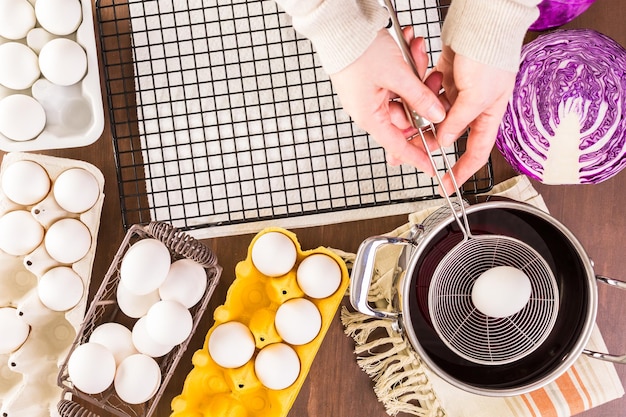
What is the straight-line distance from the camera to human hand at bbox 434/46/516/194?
1.69ft

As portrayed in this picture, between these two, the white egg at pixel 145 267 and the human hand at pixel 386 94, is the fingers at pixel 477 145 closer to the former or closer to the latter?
the human hand at pixel 386 94

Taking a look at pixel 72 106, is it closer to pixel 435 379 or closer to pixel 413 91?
pixel 413 91

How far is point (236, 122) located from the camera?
2.43ft

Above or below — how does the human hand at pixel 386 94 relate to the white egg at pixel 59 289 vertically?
above

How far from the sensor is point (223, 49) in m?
0.74

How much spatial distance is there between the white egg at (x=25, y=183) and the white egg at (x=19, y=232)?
0.06 ft

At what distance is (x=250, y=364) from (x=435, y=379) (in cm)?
22

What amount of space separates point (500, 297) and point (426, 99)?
0.20m

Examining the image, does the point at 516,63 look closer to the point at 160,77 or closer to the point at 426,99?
the point at 426,99

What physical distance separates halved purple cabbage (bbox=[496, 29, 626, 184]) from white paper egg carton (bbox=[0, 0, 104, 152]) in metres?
0.47

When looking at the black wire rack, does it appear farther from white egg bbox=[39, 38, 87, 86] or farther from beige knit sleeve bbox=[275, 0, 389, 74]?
beige knit sleeve bbox=[275, 0, 389, 74]

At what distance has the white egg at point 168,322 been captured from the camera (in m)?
0.64

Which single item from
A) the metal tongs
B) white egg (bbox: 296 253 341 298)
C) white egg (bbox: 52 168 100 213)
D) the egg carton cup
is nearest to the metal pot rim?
the metal tongs

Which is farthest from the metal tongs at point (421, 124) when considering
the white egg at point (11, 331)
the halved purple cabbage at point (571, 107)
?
the white egg at point (11, 331)
